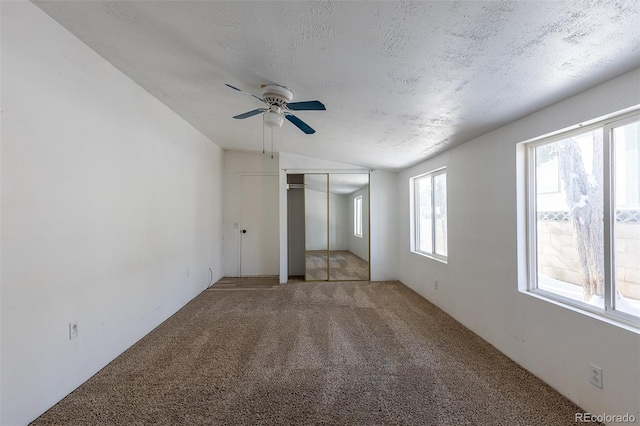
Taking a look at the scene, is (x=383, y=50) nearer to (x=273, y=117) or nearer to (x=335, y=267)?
(x=273, y=117)

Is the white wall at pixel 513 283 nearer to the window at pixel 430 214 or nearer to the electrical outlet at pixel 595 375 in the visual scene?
the electrical outlet at pixel 595 375

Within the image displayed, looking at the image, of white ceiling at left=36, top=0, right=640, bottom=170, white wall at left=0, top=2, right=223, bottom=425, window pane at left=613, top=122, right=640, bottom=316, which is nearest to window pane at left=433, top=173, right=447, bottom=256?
white ceiling at left=36, top=0, right=640, bottom=170

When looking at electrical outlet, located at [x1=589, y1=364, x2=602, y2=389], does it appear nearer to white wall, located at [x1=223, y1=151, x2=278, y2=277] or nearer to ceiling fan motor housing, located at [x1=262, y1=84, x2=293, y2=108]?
ceiling fan motor housing, located at [x1=262, y1=84, x2=293, y2=108]

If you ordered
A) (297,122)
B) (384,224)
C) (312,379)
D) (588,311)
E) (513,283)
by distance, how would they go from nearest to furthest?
(588,311), (312,379), (513,283), (297,122), (384,224)

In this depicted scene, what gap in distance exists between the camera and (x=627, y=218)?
1.64m

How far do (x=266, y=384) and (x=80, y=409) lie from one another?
1.21 metres

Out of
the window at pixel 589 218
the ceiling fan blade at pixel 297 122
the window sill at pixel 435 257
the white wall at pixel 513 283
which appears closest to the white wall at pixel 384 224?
the window sill at pixel 435 257

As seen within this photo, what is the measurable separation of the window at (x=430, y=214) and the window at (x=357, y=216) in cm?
113

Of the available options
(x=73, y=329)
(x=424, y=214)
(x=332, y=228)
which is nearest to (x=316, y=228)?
(x=332, y=228)

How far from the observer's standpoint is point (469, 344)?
2660mm

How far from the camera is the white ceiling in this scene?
129 centimetres

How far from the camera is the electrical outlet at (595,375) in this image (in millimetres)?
1659

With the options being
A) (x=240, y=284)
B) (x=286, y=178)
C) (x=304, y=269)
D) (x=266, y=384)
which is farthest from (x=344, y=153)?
(x=266, y=384)

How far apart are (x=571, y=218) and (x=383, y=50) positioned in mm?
1841
